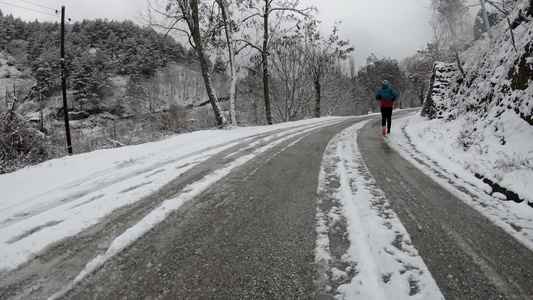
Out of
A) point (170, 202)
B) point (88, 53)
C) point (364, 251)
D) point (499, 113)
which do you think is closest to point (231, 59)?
point (499, 113)

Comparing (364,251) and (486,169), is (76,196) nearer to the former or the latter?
(364,251)

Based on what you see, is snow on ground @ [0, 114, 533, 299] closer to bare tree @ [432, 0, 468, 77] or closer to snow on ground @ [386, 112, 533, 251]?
snow on ground @ [386, 112, 533, 251]

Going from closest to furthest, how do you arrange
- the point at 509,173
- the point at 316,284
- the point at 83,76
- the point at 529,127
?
the point at 316,284, the point at 509,173, the point at 529,127, the point at 83,76

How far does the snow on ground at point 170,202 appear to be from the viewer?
1.87 metres

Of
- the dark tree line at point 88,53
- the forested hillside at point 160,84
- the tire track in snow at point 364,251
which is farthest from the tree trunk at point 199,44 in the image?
the dark tree line at point 88,53

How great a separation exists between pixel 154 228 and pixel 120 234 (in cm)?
27

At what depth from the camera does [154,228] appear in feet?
7.61

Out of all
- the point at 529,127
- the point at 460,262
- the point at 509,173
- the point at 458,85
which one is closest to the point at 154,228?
the point at 460,262

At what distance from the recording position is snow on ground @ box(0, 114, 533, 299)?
73.6 inches

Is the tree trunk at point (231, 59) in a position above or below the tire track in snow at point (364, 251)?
above

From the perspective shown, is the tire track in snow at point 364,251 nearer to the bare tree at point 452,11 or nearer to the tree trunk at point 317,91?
the bare tree at point 452,11

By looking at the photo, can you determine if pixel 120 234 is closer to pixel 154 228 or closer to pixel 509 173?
pixel 154 228

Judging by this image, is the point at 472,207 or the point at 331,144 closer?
the point at 472,207

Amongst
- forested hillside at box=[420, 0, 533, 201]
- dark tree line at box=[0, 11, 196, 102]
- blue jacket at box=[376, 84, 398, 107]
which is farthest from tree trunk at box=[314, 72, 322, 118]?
dark tree line at box=[0, 11, 196, 102]
